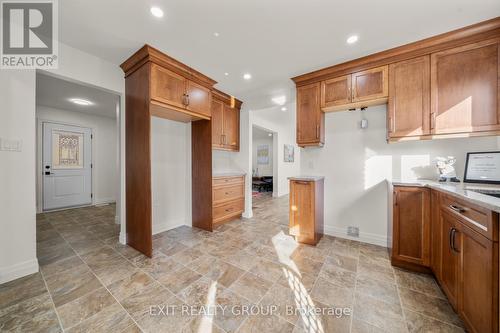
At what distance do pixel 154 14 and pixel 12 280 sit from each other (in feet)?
9.87

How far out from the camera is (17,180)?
73.6 inches

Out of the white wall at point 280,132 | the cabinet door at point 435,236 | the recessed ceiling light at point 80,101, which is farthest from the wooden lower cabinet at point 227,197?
the recessed ceiling light at point 80,101

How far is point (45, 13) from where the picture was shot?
174cm

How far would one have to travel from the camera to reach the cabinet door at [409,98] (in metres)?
2.09

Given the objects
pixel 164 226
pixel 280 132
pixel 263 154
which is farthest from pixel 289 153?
pixel 164 226

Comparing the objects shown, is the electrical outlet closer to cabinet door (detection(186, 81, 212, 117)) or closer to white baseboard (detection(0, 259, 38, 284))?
cabinet door (detection(186, 81, 212, 117))

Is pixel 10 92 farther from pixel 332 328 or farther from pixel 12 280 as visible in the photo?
pixel 332 328

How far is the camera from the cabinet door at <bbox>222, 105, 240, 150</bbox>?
3672mm

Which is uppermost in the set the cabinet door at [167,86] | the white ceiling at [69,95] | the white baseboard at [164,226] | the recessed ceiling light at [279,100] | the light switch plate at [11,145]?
the white ceiling at [69,95]

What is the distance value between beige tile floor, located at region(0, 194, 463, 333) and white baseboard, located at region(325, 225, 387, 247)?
0.12 metres

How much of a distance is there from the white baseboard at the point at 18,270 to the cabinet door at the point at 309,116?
3639 mm

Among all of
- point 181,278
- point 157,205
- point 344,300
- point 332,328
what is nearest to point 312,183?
point 344,300

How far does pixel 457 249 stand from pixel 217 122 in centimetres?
339

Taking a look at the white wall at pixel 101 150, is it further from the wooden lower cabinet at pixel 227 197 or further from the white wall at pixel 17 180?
the wooden lower cabinet at pixel 227 197
